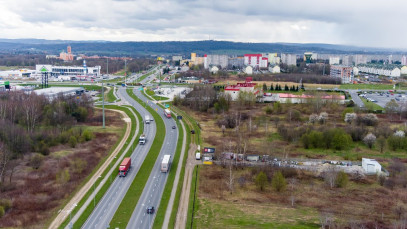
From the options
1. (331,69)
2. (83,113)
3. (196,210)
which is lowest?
(196,210)

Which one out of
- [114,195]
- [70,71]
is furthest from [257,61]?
[114,195]

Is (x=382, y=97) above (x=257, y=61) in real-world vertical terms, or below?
below

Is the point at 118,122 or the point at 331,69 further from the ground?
the point at 331,69

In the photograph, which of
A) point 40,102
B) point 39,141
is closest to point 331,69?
point 40,102

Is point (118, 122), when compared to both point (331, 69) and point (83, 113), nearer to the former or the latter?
point (83, 113)

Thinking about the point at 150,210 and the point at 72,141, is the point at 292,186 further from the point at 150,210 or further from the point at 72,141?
the point at 72,141

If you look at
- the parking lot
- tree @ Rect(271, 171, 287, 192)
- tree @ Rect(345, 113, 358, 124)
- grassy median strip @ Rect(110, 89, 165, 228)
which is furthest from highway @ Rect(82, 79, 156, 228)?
the parking lot

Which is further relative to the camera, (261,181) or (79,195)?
(261,181)

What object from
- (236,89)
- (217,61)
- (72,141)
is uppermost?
(217,61)
